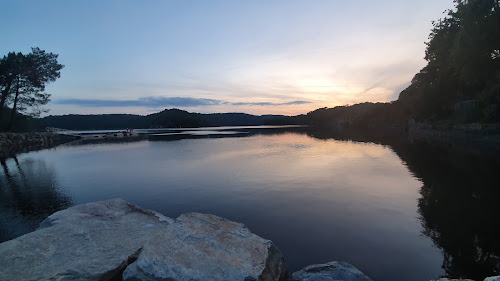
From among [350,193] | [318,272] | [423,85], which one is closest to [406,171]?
[350,193]

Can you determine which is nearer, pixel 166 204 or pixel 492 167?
pixel 166 204

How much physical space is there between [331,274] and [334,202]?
648 cm

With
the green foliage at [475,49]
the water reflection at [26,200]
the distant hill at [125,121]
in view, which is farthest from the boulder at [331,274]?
the distant hill at [125,121]

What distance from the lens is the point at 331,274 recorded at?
17.0 ft

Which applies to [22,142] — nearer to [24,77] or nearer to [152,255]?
[24,77]

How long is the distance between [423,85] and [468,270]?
5888cm

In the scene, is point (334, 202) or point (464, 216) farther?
point (334, 202)

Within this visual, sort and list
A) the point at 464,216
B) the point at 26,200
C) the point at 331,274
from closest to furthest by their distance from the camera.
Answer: the point at 331,274
the point at 464,216
the point at 26,200

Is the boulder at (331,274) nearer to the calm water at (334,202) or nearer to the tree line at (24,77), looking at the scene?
the calm water at (334,202)

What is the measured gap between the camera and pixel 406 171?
57.6 ft

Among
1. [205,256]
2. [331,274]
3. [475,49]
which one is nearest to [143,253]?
[205,256]

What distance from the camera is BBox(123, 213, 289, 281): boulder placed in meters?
4.10

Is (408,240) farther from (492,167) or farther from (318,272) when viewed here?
(492,167)

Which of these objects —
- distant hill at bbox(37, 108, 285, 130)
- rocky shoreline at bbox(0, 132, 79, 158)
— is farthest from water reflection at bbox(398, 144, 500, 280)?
distant hill at bbox(37, 108, 285, 130)
